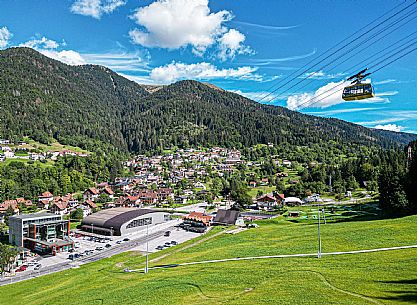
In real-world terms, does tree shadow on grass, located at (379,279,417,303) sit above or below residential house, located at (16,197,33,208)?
above

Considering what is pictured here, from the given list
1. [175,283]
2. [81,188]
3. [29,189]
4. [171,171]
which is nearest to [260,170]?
[171,171]

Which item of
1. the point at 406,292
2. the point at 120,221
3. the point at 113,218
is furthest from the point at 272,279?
the point at 113,218

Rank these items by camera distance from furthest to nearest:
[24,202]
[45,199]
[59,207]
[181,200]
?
[181,200] < [45,199] < [24,202] < [59,207]

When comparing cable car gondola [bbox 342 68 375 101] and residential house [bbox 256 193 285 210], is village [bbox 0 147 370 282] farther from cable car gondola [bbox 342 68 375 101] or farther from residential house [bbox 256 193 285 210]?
cable car gondola [bbox 342 68 375 101]

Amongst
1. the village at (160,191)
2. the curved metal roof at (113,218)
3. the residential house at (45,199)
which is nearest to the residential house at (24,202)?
the village at (160,191)

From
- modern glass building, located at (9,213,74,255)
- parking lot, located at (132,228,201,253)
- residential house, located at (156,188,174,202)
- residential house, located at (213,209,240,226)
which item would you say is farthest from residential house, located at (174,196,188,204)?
modern glass building, located at (9,213,74,255)

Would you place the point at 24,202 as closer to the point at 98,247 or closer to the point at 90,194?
the point at 90,194
